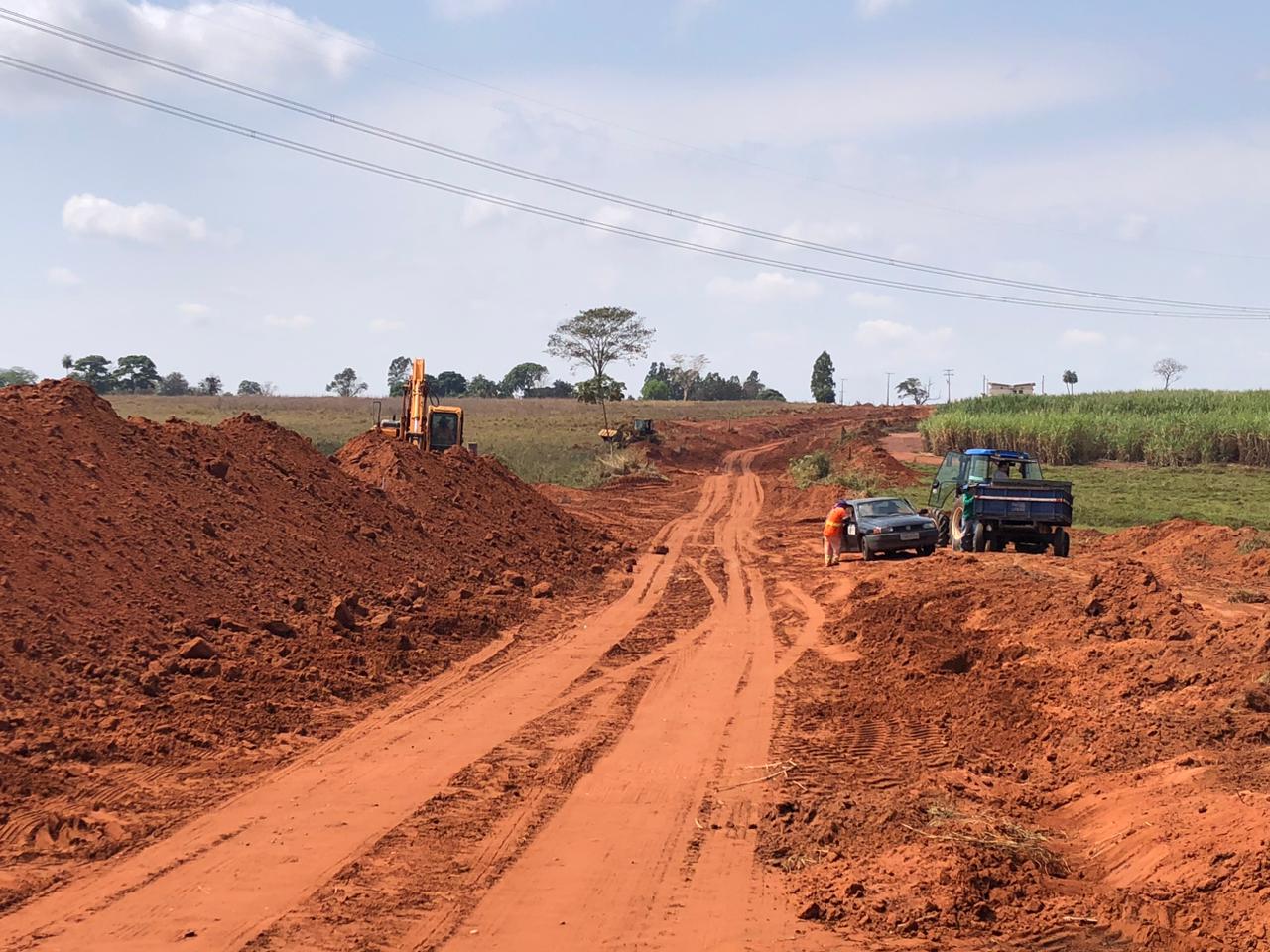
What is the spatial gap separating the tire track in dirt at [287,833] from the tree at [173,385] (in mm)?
109773

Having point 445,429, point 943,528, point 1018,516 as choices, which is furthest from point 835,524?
point 445,429

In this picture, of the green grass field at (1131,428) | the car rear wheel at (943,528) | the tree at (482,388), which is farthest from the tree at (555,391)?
the car rear wheel at (943,528)

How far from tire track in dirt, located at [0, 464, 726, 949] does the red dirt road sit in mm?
27

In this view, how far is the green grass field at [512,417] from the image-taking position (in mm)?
53688

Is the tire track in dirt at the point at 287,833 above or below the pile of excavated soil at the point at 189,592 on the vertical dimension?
below

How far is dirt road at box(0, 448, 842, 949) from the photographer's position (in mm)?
6008

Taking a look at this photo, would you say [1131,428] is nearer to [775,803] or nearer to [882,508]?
[882,508]

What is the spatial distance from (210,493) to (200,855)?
994 cm

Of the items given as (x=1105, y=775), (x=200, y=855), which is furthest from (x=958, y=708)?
(x=200, y=855)

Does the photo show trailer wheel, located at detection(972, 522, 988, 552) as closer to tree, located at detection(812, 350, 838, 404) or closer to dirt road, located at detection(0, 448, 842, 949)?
dirt road, located at detection(0, 448, 842, 949)

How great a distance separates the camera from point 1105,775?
348 inches

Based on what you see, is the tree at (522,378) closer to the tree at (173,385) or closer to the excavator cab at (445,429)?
the tree at (173,385)

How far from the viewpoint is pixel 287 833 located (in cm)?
751

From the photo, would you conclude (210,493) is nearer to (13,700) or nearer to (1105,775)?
(13,700)
